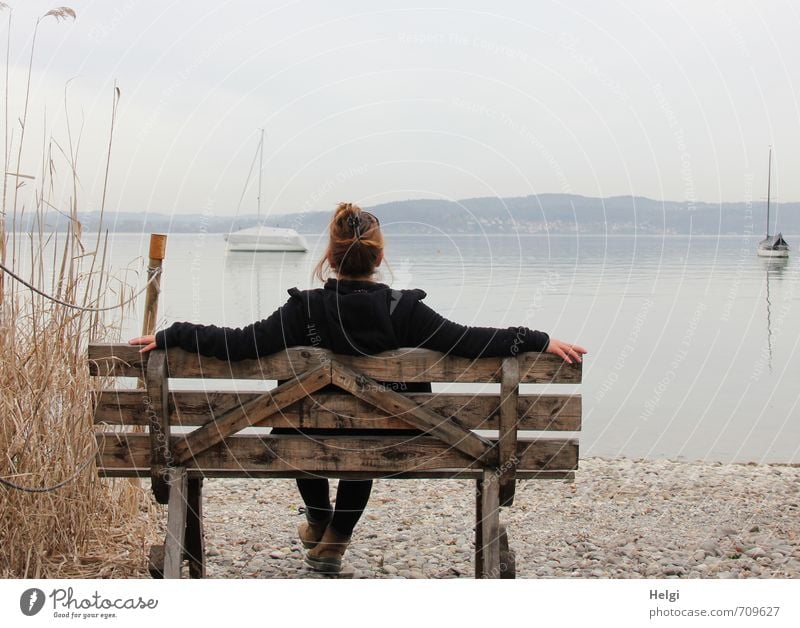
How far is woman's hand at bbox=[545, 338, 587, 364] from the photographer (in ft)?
11.7

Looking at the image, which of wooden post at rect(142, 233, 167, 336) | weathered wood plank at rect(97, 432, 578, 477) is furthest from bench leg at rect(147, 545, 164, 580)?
wooden post at rect(142, 233, 167, 336)

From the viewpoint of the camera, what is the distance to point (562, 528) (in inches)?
228

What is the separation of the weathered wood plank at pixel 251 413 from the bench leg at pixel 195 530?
320 mm

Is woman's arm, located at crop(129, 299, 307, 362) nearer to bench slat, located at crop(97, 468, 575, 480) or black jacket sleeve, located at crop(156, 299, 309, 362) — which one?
black jacket sleeve, located at crop(156, 299, 309, 362)

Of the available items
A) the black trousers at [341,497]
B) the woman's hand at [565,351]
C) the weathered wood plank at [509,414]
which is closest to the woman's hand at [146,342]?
the black trousers at [341,497]

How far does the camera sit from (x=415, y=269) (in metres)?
24.0

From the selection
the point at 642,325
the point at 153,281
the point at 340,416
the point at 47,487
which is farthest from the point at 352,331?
the point at 642,325

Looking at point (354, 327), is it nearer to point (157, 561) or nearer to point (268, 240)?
point (157, 561)

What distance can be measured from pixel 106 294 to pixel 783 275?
3386 cm

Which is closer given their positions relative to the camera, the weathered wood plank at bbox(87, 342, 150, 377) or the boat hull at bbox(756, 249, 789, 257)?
the weathered wood plank at bbox(87, 342, 150, 377)

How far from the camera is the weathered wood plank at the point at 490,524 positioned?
3717 mm

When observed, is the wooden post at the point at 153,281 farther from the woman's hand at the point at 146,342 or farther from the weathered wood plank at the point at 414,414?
the weathered wood plank at the point at 414,414
